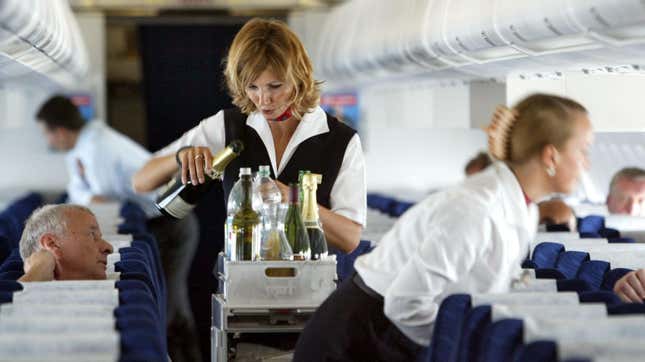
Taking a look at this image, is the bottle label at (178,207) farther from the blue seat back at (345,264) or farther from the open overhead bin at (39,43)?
the open overhead bin at (39,43)

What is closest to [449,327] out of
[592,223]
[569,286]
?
[569,286]

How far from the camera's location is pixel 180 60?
14.5 m

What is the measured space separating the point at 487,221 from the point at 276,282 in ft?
3.94

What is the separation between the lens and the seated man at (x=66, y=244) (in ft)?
16.2

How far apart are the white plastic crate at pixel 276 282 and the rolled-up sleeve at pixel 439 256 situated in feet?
2.86

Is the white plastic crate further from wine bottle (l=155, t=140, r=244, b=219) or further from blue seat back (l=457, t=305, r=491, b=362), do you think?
blue seat back (l=457, t=305, r=491, b=362)

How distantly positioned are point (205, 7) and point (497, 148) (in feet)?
34.0

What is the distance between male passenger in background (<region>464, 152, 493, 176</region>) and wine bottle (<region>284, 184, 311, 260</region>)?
7.15 m

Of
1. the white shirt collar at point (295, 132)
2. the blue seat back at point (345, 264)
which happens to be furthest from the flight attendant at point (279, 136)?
the blue seat back at point (345, 264)

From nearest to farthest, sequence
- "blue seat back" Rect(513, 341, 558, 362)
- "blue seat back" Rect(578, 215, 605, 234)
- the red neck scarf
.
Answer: "blue seat back" Rect(513, 341, 558, 362) < the red neck scarf < "blue seat back" Rect(578, 215, 605, 234)

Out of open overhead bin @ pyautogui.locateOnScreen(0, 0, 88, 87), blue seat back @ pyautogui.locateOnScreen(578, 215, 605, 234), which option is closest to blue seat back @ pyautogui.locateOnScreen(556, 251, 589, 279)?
blue seat back @ pyautogui.locateOnScreen(578, 215, 605, 234)

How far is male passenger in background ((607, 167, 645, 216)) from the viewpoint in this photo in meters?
7.68

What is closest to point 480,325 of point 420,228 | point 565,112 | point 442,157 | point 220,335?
point 420,228

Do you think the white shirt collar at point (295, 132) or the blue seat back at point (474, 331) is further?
the white shirt collar at point (295, 132)
